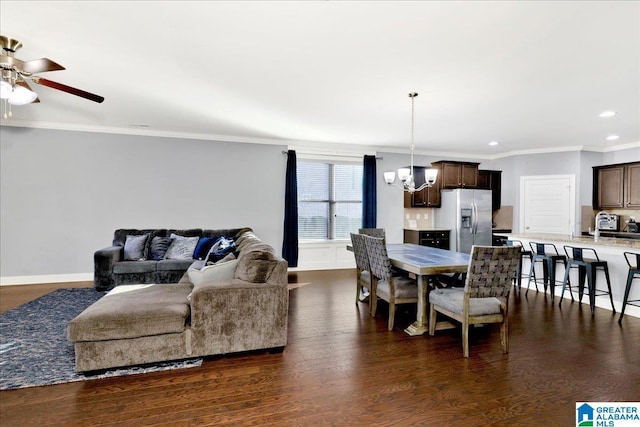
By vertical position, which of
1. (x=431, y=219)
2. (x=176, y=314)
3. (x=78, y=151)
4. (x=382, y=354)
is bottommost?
(x=382, y=354)

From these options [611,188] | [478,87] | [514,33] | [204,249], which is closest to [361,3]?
[514,33]

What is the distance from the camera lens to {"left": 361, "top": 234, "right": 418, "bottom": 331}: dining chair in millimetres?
3488

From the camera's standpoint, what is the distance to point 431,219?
7.56 meters

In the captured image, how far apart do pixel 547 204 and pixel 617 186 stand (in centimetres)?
123

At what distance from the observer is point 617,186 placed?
21.4 ft

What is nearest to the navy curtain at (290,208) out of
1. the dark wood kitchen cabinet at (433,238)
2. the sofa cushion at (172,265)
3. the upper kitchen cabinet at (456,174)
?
the sofa cushion at (172,265)

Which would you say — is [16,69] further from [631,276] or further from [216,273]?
[631,276]

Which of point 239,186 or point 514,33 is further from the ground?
point 514,33

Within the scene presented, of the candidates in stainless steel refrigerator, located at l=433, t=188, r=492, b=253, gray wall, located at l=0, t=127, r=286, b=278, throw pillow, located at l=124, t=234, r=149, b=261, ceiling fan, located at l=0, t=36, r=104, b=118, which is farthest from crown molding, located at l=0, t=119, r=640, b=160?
ceiling fan, located at l=0, t=36, r=104, b=118

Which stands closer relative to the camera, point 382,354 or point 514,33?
point 514,33

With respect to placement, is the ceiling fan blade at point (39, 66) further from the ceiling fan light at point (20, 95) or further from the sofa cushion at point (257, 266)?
the sofa cushion at point (257, 266)

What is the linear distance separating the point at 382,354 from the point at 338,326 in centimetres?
78

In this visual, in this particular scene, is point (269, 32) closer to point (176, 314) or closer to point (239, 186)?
point (176, 314)

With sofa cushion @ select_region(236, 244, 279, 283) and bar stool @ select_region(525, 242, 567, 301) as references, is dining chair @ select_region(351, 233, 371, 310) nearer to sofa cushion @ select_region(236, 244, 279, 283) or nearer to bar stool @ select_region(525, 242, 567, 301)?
sofa cushion @ select_region(236, 244, 279, 283)
